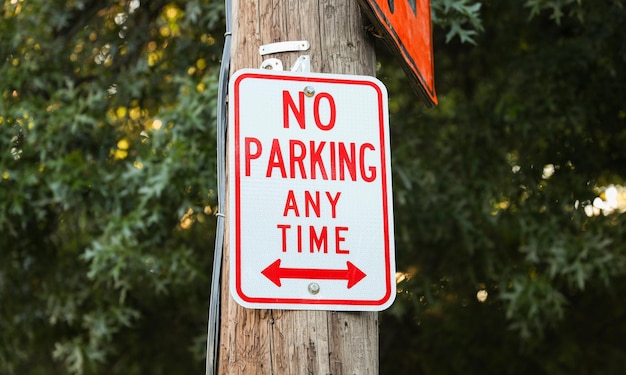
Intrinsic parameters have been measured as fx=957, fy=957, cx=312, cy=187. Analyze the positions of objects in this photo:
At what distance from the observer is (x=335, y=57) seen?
8.41 ft

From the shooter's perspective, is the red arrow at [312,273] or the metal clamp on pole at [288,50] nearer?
the red arrow at [312,273]

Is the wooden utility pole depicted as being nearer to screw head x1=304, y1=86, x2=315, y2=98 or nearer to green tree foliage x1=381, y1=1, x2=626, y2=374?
screw head x1=304, y1=86, x2=315, y2=98

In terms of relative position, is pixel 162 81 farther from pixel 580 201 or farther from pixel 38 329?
pixel 580 201

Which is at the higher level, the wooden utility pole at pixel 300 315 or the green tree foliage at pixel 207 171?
the green tree foliage at pixel 207 171

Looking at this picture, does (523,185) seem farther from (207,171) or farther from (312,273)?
(312,273)

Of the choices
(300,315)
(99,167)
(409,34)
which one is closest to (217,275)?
(300,315)

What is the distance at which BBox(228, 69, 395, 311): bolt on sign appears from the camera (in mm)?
2357

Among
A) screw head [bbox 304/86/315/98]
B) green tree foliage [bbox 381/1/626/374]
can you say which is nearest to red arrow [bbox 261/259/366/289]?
screw head [bbox 304/86/315/98]

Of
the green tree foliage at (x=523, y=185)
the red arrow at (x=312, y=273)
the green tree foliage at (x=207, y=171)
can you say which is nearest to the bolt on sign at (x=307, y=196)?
the red arrow at (x=312, y=273)

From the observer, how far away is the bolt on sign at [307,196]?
7.73 ft

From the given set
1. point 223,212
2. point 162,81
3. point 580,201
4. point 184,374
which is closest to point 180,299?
point 184,374

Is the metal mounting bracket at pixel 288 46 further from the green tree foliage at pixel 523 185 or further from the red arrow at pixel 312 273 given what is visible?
the green tree foliage at pixel 523 185

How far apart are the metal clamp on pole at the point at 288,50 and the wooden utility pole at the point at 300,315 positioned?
0.01 metres

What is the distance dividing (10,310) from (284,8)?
5627 mm
